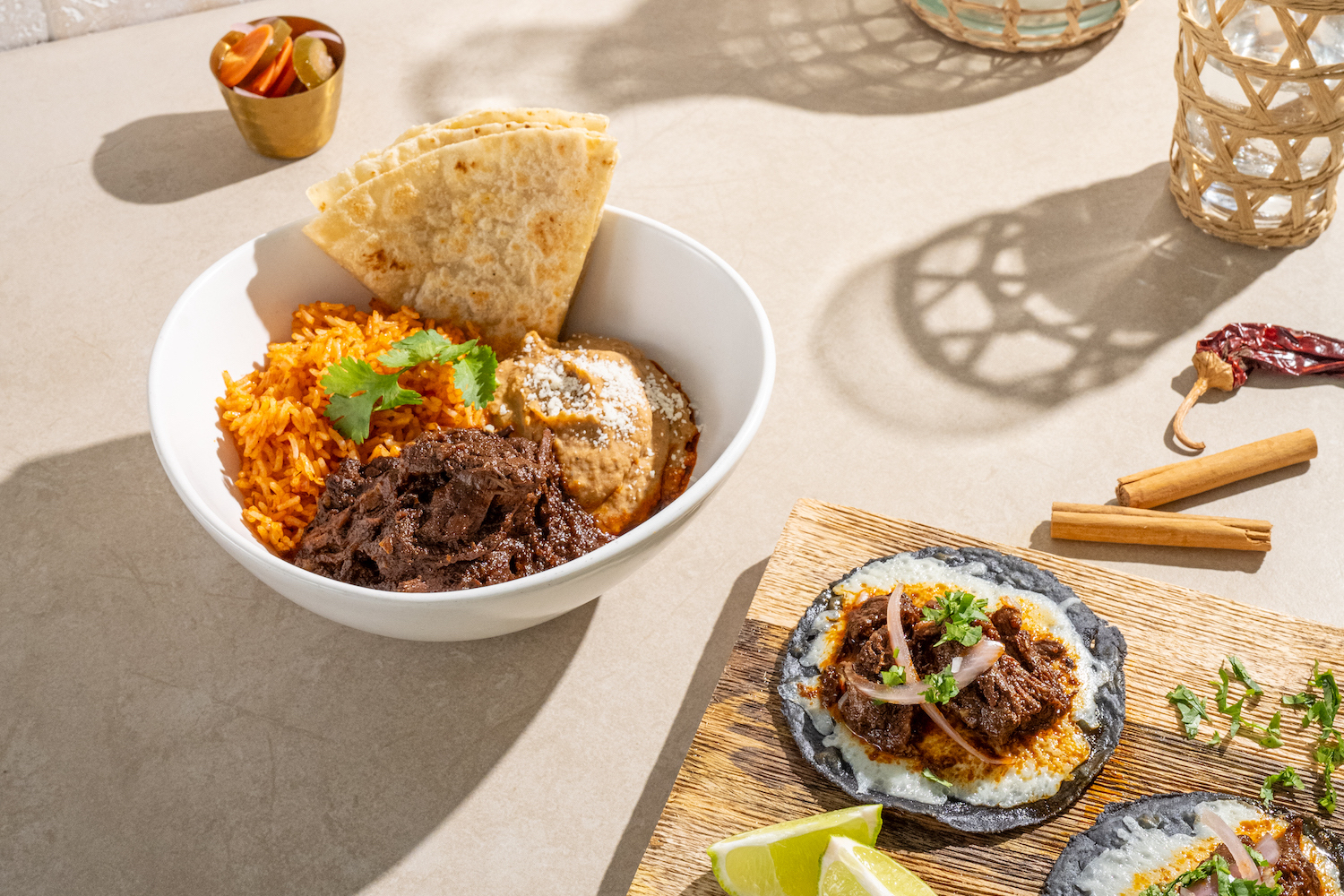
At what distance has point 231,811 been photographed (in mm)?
1823

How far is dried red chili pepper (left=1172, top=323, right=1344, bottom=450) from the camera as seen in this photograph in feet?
8.21

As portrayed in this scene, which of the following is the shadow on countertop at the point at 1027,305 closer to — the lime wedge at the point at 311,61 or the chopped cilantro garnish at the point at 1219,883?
the chopped cilantro garnish at the point at 1219,883

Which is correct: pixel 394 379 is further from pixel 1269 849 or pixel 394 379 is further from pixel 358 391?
pixel 1269 849

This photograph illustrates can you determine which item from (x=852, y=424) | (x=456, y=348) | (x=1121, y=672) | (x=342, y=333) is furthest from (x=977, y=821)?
(x=342, y=333)

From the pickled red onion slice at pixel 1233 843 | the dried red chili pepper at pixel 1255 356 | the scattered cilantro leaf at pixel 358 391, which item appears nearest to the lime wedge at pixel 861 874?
the pickled red onion slice at pixel 1233 843

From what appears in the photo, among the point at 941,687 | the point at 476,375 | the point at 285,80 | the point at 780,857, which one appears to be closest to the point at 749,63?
the point at 285,80

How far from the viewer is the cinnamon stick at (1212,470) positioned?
7.48ft

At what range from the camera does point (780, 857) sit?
5.31 ft

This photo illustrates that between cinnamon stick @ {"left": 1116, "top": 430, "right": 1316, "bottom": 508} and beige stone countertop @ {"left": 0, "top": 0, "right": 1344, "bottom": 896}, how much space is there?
0.18 ft

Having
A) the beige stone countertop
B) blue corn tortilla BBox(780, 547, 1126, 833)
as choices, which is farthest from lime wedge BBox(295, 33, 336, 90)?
blue corn tortilla BBox(780, 547, 1126, 833)

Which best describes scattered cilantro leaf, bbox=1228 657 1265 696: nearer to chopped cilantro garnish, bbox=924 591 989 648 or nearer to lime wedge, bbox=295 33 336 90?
chopped cilantro garnish, bbox=924 591 989 648

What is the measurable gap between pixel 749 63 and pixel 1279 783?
2.63 metres

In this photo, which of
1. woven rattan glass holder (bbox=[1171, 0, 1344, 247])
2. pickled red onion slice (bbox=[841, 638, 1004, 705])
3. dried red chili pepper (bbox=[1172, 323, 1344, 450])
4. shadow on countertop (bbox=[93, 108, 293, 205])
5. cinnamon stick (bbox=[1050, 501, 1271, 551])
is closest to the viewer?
pickled red onion slice (bbox=[841, 638, 1004, 705])

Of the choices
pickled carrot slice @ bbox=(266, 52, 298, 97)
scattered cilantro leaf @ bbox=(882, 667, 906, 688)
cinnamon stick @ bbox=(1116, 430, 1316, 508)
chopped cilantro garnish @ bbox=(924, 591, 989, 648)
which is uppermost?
pickled carrot slice @ bbox=(266, 52, 298, 97)
